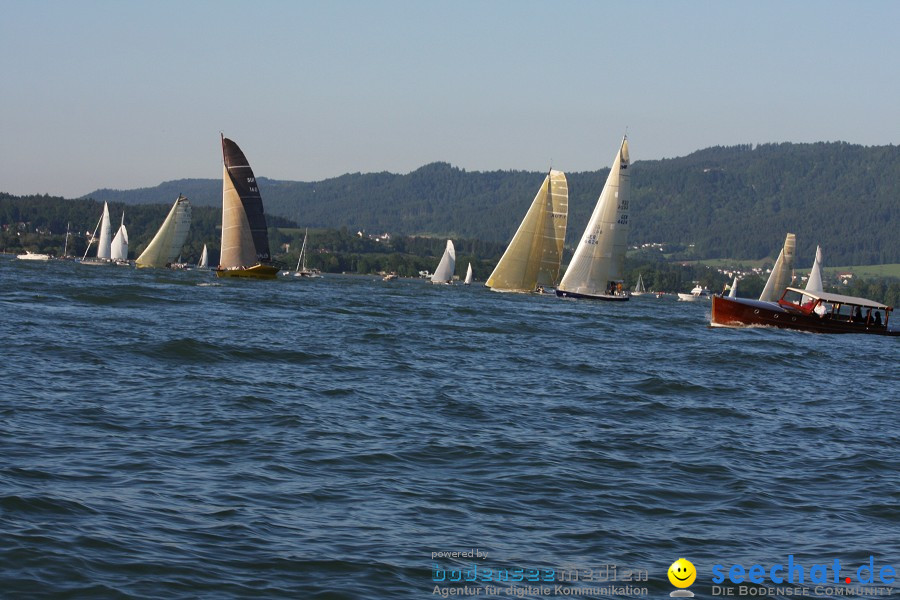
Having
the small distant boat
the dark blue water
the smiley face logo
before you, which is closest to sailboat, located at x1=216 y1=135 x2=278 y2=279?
the small distant boat

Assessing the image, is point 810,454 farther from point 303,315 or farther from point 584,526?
point 303,315

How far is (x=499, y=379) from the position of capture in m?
29.7

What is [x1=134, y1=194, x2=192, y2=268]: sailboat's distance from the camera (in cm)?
13912

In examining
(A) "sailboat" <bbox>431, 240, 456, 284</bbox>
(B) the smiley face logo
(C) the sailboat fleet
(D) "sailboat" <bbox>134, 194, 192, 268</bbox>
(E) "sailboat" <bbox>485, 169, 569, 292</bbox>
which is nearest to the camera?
(B) the smiley face logo

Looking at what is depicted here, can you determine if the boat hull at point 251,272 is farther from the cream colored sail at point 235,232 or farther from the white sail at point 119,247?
the white sail at point 119,247

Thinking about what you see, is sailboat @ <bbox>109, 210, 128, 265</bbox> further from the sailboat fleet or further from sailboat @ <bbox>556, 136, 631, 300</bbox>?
sailboat @ <bbox>556, 136, 631, 300</bbox>

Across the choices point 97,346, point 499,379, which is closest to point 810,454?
point 499,379

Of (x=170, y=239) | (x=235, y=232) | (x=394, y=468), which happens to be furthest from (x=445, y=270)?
(x=394, y=468)

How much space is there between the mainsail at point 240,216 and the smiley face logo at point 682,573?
96.8 m

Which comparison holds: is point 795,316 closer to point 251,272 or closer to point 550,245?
point 550,245

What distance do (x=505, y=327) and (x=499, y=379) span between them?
24236 mm

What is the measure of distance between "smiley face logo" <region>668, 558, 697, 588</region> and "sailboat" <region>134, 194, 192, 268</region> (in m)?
130

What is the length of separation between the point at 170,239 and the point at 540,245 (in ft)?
178

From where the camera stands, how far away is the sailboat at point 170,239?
139125mm
